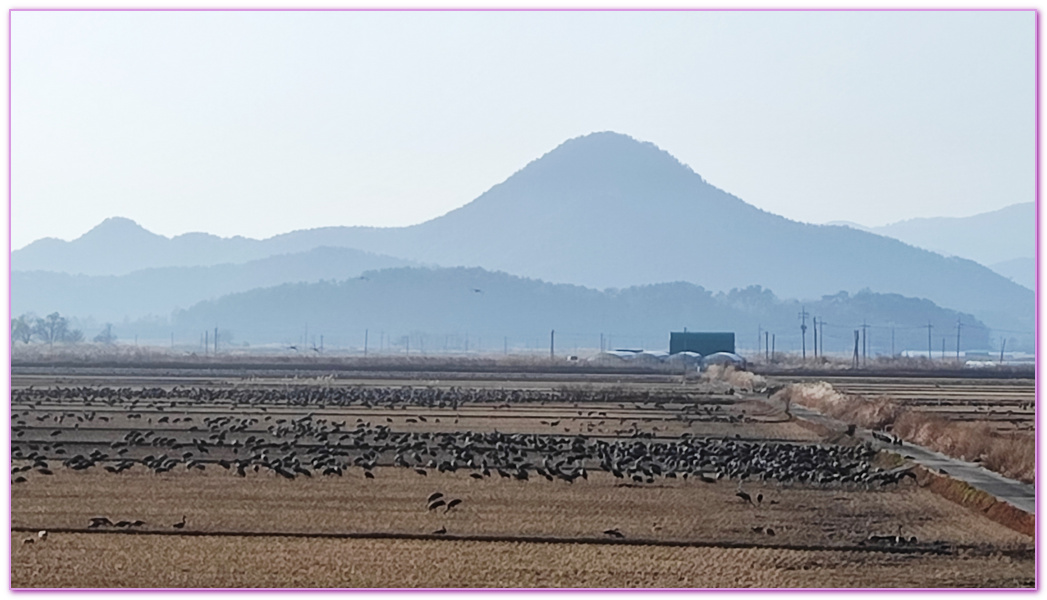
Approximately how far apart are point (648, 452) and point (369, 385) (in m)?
30.0

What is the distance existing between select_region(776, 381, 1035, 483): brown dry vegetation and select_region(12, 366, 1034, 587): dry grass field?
140 centimetres

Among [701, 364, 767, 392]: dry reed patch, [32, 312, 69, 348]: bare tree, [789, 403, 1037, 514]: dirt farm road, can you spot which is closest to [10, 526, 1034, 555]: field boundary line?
[789, 403, 1037, 514]: dirt farm road

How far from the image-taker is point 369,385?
5569 cm

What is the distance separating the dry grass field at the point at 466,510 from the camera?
14320 millimetres

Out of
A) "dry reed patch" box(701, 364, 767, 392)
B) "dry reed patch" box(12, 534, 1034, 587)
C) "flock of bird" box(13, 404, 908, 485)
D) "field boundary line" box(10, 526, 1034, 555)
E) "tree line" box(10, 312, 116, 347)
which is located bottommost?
"dry reed patch" box(12, 534, 1034, 587)

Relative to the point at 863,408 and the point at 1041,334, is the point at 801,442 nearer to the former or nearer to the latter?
the point at 863,408

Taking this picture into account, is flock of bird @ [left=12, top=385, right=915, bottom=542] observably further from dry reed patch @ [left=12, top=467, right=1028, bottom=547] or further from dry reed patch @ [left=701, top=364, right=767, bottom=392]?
dry reed patch @ [left=701, top=364, right=767, bottom=392]

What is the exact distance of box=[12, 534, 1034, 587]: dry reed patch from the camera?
13719mm

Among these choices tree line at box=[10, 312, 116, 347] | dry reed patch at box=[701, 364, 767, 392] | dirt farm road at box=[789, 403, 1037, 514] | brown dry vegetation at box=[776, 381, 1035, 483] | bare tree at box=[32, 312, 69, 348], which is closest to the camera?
dirt farm road at box=[789, 403, 1037, 514]

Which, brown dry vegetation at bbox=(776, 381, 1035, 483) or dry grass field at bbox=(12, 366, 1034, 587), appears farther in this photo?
brown dry vegetation at bbox=(776, 381, 1035, 483)

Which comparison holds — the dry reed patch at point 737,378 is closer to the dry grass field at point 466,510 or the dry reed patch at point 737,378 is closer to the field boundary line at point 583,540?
the dry grass field at point 466,510

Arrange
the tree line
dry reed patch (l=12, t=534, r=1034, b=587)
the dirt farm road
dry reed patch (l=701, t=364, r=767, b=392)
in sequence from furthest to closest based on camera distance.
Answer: the tree line
dry reed patch (l=701, t=364, r=767, b=392)
the dirt farm road
dry reed patch (l=12, t=534, r=1034, b=587)

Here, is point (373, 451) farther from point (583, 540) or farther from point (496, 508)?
point (583, 540)

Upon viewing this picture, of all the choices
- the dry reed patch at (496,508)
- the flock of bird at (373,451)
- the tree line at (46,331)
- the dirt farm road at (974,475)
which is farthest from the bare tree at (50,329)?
the dry reed patch at (496,508)
